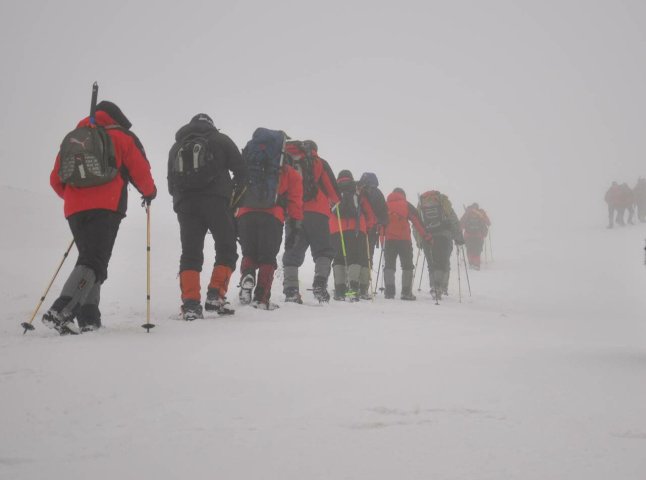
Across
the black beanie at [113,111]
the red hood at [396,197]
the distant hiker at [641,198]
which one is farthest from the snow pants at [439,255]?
the distant hiker at [641,198]

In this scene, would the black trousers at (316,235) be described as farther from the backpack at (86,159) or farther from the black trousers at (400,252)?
the backpack at (86,159)

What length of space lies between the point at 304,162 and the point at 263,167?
1.34 meters

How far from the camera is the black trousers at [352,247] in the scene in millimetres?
8859

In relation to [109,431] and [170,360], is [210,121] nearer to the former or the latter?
[170,360]

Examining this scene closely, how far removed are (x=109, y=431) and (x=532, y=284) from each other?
13.9m

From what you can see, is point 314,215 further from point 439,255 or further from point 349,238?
point 439,255

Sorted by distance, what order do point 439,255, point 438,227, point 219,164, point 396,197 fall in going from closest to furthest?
point 219,164 < point 396,197 < point 438,227 < point 439,255

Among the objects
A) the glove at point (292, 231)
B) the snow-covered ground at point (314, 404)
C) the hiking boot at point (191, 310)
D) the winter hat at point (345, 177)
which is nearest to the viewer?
the snow-covered ground at point (314, 404)

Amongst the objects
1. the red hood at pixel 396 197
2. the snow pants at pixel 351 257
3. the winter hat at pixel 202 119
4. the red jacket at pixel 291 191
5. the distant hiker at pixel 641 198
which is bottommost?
the snow pants at pixel 351 257

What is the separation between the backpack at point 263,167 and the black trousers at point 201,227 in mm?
681

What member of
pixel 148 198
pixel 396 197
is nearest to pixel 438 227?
pixel 396 197

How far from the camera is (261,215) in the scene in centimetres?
589

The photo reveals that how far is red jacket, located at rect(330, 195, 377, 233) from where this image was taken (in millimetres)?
8914

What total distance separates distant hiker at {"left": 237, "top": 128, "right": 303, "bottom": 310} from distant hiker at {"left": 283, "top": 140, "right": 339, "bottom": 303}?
1022 mm
